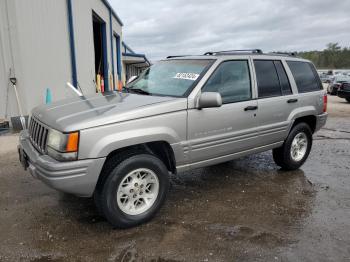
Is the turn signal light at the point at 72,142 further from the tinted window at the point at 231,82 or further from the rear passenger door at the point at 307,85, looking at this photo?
the rear passenger door at the point at 307,85

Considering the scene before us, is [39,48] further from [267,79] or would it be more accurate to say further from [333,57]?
[333,57]

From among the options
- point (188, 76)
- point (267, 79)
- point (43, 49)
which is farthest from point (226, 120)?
point (43, 49)

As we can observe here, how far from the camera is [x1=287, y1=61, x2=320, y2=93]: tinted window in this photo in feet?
17.8

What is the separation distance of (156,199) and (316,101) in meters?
3.49

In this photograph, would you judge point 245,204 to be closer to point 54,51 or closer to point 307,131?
point 307,131

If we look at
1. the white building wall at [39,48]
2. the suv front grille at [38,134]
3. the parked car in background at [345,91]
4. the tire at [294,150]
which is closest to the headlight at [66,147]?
the suv front grille at [38,134]

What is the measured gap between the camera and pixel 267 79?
194 inches

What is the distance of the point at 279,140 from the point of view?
5.20 metres

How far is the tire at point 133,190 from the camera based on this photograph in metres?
3.36

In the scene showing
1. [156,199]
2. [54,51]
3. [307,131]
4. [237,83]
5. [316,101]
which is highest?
[54,51]

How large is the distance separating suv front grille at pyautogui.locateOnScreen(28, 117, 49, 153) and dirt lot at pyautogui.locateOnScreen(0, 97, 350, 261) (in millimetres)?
871

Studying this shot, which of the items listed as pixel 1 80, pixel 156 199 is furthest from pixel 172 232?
pixel 1 80

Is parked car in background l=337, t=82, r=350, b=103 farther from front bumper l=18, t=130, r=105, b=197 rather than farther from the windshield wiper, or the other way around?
front bumper l=18, t=130, r=105, b=197

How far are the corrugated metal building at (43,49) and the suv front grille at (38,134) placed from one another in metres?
5.33
